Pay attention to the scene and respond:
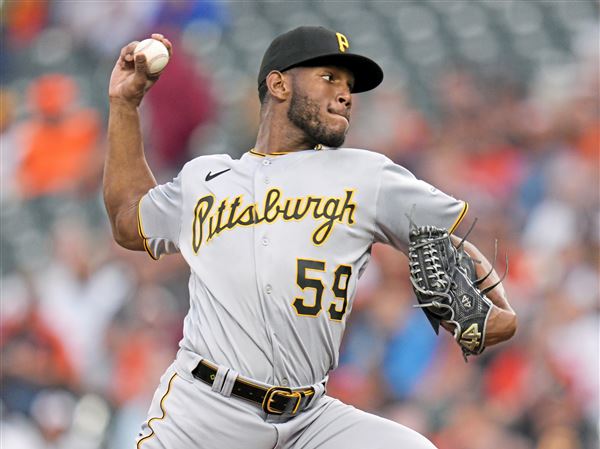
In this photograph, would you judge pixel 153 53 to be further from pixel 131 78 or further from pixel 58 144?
pixel 58 144

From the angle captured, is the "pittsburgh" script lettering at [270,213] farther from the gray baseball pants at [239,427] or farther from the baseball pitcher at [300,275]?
the gray baseball pants at [239,427]

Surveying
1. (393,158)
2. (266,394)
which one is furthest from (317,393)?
(393,158)

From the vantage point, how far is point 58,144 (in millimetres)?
7344

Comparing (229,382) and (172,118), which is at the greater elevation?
(172,118)

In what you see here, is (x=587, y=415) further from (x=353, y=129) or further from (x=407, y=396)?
(x=353, y=129)

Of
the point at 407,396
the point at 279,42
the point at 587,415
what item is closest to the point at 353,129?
the point at 407,396

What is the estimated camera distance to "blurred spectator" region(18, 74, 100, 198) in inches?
283

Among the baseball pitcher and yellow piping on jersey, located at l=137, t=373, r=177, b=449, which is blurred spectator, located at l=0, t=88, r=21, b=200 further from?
yellow piping on jersey, located at l=137, t=373, r=177, b=449

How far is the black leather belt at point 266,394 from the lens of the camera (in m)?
2.96

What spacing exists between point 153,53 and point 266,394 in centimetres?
112

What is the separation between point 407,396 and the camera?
5.50 metres

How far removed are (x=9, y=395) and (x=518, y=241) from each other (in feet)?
9.59

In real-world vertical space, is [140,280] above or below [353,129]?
below

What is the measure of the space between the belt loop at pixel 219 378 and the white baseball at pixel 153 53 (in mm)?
991
